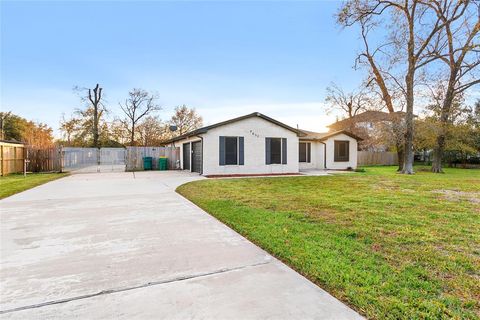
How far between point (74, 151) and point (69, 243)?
1699 cm

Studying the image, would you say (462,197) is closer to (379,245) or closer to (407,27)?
(379,245)

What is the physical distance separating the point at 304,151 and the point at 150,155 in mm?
11305

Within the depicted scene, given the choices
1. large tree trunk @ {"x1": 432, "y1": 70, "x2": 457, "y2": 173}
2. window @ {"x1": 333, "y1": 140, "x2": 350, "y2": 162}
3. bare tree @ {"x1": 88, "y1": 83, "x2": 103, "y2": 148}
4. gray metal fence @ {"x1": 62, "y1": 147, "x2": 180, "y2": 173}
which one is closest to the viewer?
large tree trunk @ {"x1": 432, "y1": 70, "x2": 457, "y2": 173}

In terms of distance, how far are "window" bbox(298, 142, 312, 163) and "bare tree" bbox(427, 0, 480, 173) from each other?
864 centimetres

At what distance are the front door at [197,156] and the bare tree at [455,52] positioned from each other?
51.8 ft

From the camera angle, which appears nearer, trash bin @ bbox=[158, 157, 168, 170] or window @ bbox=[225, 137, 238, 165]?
window @ bbox=[225, 137, 238, 165]

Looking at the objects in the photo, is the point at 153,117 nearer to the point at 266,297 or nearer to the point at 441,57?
the point at 441,57

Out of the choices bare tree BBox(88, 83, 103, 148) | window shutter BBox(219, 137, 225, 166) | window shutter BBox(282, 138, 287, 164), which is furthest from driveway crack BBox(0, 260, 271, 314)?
bare tree BBox(88, 83, 103, 148)

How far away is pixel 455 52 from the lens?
1698 cm

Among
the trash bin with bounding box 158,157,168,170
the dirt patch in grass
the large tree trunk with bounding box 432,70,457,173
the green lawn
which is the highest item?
the large tree trunk with bounding box 432,70,457,173

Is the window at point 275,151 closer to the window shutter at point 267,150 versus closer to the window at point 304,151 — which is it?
the window shutter at point 267,150

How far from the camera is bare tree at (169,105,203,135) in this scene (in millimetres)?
32969

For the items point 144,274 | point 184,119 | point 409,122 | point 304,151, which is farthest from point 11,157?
point 409,122

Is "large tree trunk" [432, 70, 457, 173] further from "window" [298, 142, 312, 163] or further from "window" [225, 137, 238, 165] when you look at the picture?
"window" [225, 137, 238, 165]
